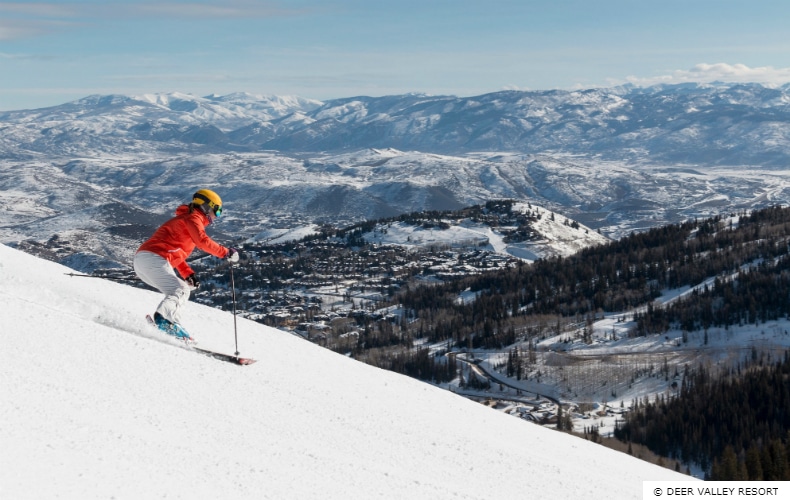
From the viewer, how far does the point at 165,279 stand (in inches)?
1049

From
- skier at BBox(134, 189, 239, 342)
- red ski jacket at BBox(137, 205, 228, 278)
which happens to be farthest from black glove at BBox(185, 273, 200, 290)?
red ski jacket at BBox(137, 205, 228, 278)

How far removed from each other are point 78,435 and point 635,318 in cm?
19075

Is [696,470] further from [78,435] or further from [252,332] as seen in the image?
[78,435]

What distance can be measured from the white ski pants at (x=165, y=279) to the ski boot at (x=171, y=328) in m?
0.15

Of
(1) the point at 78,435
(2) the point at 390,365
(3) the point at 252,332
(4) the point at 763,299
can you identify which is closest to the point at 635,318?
(4) the point at 763,299

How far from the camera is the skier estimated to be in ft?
86.8

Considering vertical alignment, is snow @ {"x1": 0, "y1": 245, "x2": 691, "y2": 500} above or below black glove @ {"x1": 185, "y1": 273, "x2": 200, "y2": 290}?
below

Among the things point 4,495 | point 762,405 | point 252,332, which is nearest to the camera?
point 4,495

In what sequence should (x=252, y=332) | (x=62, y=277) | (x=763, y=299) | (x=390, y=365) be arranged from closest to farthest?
(x=62, y=277) → (x=252, y=332) → (x=390, y=365) → (x=763, y=299)

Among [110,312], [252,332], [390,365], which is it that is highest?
[110,312]

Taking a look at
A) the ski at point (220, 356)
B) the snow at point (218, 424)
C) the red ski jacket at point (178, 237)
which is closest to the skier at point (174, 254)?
the red ski jacket at point (178, 237)

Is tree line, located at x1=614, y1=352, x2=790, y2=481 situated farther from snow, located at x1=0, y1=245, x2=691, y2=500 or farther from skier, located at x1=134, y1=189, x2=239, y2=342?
skier, located at x1=134, y1=189, x2=239, y2=342

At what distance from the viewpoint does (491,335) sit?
193m

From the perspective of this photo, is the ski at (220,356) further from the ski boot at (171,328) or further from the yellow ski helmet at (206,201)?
the yellow ski helmet at (206,201)
